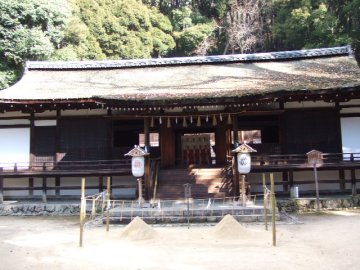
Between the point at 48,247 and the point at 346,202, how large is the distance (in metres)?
10.1

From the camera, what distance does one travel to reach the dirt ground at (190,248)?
22.4 feet

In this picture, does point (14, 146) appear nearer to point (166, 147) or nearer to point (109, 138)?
point (109, 138)

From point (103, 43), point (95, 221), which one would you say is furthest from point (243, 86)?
point (103, 43)

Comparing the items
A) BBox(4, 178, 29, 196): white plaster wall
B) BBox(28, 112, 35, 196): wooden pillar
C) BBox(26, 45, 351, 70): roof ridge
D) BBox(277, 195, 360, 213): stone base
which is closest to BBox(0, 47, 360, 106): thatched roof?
→ BBox(26, 45, 351, 70): roof ridge

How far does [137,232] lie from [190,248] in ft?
5.38

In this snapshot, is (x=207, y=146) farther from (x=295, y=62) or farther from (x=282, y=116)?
(x=295, y=62)

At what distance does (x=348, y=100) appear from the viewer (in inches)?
584

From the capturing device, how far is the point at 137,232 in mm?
9102

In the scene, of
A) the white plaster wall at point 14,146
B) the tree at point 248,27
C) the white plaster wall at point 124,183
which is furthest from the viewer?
the tree at point 248,27

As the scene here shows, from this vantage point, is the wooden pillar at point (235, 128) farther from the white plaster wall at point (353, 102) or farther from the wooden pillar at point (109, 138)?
the wooden pillar at point (109, 138)

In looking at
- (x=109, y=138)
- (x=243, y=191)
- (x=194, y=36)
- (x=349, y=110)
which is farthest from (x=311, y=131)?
(x=194, y=36)

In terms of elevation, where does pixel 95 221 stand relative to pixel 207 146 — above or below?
below

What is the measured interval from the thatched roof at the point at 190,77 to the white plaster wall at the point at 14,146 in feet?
5.32

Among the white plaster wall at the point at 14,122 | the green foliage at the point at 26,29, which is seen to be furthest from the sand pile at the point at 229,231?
the green foliage at the point at 26,29
